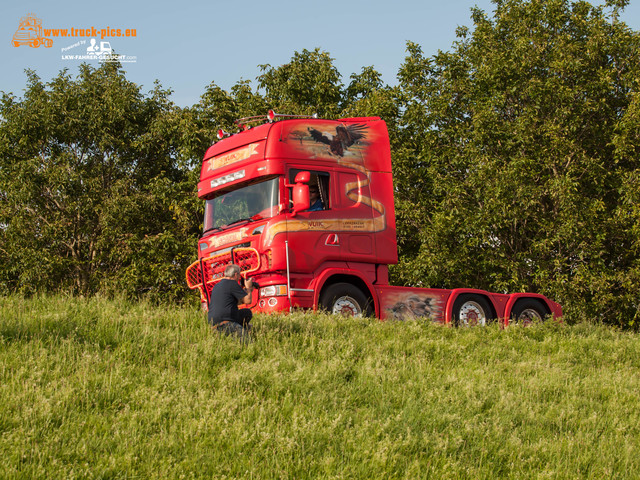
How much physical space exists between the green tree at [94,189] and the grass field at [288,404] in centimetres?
1491

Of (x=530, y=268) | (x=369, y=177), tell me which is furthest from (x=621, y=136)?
(x=369, y=177)

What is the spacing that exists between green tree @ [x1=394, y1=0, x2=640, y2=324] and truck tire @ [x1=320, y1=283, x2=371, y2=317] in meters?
9.87

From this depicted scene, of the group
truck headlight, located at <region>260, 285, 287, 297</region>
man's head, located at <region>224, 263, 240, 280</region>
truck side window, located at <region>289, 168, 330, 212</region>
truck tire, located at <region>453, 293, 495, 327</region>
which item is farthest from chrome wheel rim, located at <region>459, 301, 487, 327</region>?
man's head, located at <region>224, 263, 240, 280</region>

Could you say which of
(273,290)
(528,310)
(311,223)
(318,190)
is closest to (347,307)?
(273,290)

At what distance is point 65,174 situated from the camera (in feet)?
81.4

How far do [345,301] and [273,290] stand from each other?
54.9 inches

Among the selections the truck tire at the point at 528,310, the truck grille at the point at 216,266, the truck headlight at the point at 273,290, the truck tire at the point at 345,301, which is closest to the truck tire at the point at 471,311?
the truck tire at the point at 528,310

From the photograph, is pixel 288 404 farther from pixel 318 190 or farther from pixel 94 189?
pixel 94 189

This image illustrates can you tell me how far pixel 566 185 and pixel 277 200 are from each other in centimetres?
1216

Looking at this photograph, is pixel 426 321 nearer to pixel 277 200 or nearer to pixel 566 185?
pixel 277 200

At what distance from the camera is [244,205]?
462 inches

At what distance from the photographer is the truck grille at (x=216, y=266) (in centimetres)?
1098

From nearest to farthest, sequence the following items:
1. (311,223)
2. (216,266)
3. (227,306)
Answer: (227,306) < (311,223) < (216,266)

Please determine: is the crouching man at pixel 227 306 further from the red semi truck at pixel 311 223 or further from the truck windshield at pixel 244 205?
the truck windshield at pixel 244 205
